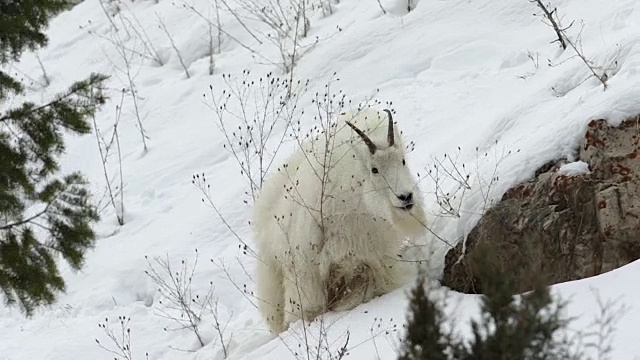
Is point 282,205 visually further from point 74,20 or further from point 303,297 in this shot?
point 74,20

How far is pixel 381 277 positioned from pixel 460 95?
352cm

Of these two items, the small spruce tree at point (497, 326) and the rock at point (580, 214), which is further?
the rock at point (580, 214)

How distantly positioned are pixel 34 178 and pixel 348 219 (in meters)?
1.90

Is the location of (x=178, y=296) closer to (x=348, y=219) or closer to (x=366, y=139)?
(x=348, y=219)

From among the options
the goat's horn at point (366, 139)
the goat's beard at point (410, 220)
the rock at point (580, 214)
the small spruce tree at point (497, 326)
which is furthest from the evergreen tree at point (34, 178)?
the small spruce tree at point (497, 326)

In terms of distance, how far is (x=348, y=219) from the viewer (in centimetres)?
554

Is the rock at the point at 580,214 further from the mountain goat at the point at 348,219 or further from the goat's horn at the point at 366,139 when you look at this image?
the goat's horn at the point at 366,139

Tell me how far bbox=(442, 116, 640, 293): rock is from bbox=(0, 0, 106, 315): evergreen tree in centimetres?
232

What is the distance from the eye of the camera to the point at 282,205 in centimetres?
594

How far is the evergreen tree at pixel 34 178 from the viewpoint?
484 cm

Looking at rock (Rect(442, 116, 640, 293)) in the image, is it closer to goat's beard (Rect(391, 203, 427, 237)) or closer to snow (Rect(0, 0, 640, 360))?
snow (Rect(0, 0, 640, 360))

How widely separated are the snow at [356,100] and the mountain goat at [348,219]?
0.21 meters

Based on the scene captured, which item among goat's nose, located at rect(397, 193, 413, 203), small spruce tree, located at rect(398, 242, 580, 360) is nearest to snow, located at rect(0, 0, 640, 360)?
goat's nose, located at rect(397, 193, 413, 203)

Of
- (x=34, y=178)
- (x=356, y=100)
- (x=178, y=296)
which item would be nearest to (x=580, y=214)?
(x=34, y=178)
